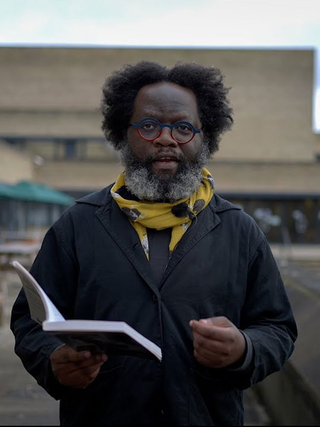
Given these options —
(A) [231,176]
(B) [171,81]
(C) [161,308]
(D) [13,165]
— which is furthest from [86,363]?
(A) [231,176]

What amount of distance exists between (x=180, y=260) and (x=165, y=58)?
35239 millimetres

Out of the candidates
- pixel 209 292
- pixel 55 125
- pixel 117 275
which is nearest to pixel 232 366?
pixel 209 292

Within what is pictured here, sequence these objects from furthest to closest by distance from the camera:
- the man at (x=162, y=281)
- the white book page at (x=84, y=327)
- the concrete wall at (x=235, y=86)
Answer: the concrete wall at (x=235, y=86) < the man at (x=162, y=281) < the white book page at (x=84, y=327)

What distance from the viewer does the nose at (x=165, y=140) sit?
1.97 m

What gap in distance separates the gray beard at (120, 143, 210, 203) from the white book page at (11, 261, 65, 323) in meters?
Result: 0.51

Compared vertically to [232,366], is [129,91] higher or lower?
higher

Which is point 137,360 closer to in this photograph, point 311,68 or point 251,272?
point 251,272

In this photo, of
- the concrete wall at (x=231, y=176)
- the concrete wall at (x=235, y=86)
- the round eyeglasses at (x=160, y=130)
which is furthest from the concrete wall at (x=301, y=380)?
the concrete wall at (x=235, y=86)

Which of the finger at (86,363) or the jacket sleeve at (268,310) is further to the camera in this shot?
the jacket sleeve at (268,310)

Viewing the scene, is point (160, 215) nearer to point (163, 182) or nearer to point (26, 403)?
point (163, 182)

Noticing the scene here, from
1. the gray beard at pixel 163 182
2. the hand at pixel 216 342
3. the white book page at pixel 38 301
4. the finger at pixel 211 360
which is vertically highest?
the gray beard at pixel 163 182

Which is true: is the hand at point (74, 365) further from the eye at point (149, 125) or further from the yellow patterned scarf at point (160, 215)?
the eye at point (149, 125)

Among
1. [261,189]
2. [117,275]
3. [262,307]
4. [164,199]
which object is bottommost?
[261,189]

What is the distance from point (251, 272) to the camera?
6.44ft
